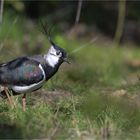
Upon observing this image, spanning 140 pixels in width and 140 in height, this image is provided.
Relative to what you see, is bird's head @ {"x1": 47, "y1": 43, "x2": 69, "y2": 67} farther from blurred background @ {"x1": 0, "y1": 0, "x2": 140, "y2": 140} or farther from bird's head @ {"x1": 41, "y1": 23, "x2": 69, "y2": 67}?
blurred background @ {"x1": 0, "y1": 0, "x2": 140, "y2": 140}

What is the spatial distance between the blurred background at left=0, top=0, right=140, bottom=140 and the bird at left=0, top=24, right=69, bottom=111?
0.22 metres

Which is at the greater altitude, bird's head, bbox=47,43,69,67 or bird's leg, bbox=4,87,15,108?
bird's head, bbox=47,43,69,67

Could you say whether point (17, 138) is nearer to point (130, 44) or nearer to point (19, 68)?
point (19, 68)

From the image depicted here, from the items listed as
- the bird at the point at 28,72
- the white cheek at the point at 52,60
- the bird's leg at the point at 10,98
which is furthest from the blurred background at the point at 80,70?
the white cheek at the point at 52,60

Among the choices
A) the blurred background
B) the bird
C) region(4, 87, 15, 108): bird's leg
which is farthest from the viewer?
region(4, 87, 15, 108): bird's leg

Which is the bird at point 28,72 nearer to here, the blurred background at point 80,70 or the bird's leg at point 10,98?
the bird's leg at point 10,98

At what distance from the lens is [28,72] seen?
6762 millimetres

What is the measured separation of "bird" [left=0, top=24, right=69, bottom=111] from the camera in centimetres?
673

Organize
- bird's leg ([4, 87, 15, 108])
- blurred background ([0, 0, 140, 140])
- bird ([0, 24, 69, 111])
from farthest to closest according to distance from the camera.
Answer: bird's leg ([4, 87, 15, 108]) → bird ([0, 24, 69, 111]) → blurred background ([0, 0, 140, 140])

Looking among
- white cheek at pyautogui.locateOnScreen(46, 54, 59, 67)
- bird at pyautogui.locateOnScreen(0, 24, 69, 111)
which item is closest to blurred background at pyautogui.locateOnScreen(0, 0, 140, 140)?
bird at pyautogui.locateOnScreen(0, 24, 69, 111)

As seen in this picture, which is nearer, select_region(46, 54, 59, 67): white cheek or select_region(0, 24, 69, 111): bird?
select_region(0, 24, 69, 111): bird

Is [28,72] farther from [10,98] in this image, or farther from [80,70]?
[80,70]

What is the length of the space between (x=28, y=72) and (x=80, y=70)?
12.1ft

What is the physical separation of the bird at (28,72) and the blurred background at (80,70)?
0.22 m
